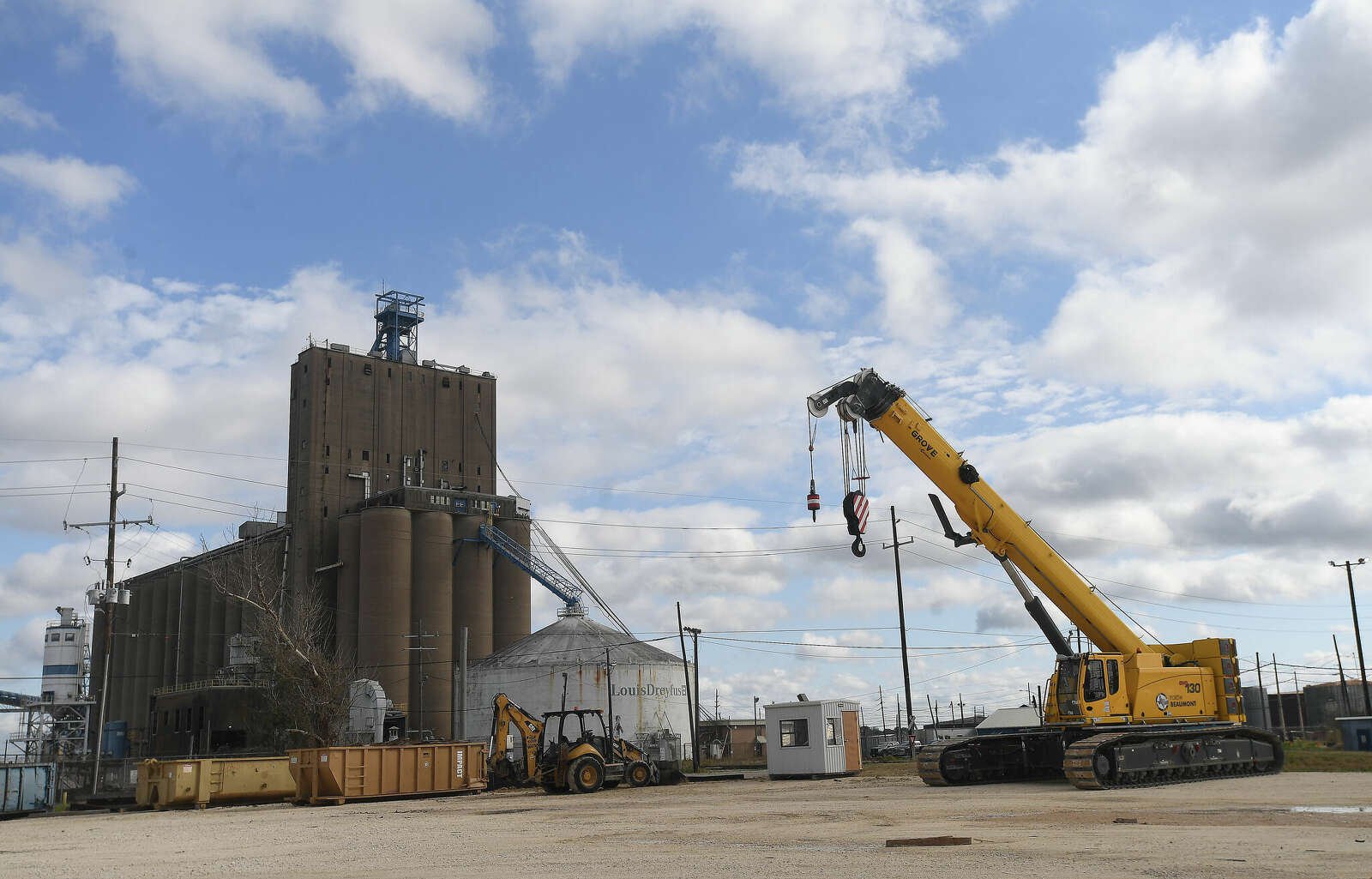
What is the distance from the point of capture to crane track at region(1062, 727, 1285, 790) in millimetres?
23359

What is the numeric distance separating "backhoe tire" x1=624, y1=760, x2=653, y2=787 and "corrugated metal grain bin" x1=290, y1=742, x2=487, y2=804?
5642 mm

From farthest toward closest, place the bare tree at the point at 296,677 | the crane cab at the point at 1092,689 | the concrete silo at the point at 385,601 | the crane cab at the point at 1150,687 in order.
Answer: the concrete silo at the point at 385,601 → the bare tree at the point at 296,677 → the crane cab at the point at 1150,687 → the crane cab at the point at 1092,689

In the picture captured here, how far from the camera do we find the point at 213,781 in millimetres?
34938

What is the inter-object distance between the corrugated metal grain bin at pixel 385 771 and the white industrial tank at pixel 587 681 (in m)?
24.6

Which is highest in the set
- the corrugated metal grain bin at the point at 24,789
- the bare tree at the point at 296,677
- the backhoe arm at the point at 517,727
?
the bare tree at the point at 296,677

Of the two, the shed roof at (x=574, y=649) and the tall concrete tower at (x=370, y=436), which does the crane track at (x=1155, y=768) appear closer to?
the shed roof at (x=574, y=649)

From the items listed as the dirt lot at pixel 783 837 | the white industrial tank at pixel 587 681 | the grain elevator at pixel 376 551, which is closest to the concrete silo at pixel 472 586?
the grain elevator at pixel 376 551

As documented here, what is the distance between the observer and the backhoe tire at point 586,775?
107 feet

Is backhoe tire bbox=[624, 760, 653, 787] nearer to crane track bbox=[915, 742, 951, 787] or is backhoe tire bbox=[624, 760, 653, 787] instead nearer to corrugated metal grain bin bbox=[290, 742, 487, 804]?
corrugated metal grain bin bbox=[290, 742, 487, 804]

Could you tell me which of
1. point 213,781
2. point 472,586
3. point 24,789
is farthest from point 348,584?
point 213,781

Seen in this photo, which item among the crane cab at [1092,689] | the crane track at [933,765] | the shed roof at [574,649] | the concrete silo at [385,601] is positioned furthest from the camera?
the concrete silo at [385,601]

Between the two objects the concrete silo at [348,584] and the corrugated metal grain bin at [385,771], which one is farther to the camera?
the concrete silo at [348,584]

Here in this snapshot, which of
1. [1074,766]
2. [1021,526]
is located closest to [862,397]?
[1021,526]

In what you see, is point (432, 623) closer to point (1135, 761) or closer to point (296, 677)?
point (296, 677)
